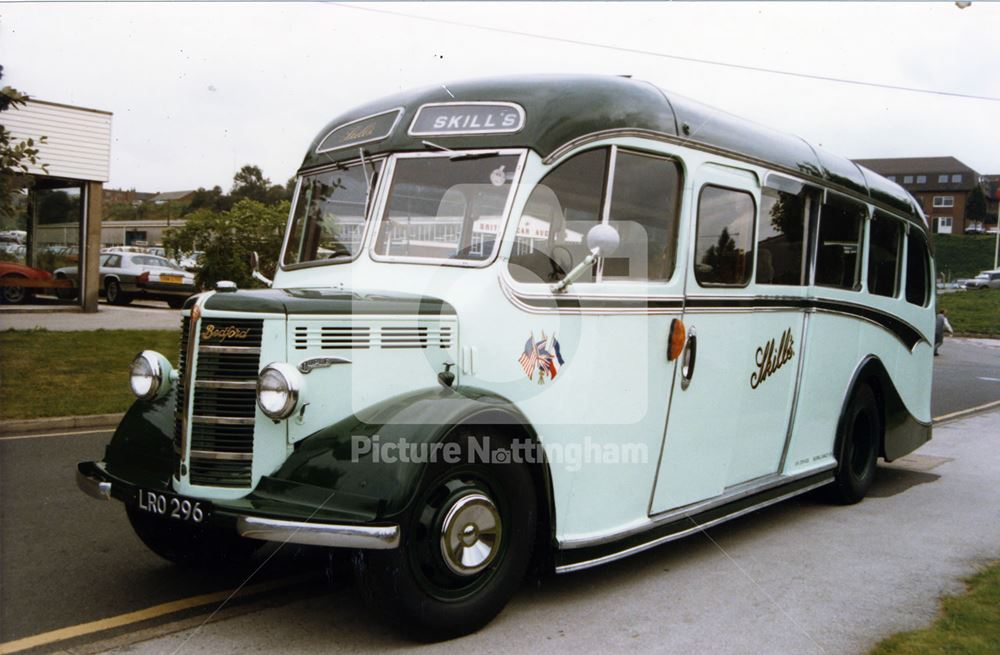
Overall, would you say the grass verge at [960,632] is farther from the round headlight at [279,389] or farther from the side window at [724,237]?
the round headlight at [279,389]

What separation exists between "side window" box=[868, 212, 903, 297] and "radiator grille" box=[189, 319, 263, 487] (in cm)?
589

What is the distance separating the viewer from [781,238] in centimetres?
693

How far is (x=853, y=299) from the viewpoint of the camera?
26.2ft

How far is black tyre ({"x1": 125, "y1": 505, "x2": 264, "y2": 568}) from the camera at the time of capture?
17.1 feet

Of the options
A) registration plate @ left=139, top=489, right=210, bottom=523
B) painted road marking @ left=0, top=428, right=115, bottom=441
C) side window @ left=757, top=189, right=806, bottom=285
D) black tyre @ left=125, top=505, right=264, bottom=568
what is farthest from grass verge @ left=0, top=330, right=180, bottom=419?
side window @ left=757, top=189, right=806, bottom=285

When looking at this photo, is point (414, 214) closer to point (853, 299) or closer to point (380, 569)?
point (380, 569)

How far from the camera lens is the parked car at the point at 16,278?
22438 mm

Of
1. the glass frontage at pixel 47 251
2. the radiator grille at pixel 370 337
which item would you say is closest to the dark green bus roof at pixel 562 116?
the radiator grille at pixel 370 337

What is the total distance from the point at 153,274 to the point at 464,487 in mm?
24232

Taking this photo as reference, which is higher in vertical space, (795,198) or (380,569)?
(795,198)

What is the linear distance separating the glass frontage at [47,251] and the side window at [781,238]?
768 inches

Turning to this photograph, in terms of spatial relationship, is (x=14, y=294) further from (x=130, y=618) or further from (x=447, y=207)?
(x=447, y=207)

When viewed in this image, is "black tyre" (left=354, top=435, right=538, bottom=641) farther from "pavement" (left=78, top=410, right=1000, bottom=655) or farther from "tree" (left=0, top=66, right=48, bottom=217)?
"tree" (left=0, top=66, right=48, bottom=217)

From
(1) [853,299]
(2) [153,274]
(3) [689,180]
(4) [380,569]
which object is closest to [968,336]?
(2) [153,274]
